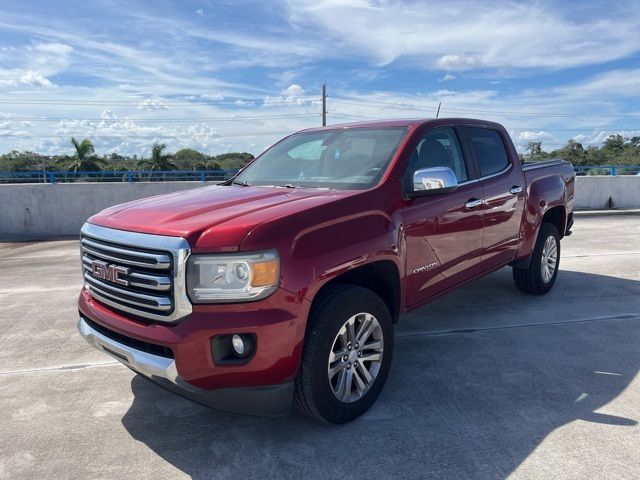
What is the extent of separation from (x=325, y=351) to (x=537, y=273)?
141 inches

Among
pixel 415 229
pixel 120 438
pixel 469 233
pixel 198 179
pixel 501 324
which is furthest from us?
pixel 198 179

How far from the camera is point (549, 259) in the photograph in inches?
226

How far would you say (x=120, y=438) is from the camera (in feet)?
9.84

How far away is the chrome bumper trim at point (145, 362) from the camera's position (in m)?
2.56

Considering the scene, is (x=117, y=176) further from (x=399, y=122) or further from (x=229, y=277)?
(x=229, y=277)

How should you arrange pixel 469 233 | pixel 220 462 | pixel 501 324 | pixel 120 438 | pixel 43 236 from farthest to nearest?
pixel 43 236 < pixel 501 324 < pixel 469 233 < pixel 120 438 < pixel 220 462

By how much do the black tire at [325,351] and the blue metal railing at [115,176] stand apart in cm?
1010

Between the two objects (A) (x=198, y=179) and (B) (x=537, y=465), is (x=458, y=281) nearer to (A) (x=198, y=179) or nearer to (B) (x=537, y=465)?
(B) (x=537, y=465)

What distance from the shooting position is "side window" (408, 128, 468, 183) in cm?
377

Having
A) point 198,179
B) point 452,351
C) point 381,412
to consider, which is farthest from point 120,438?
point 198,179

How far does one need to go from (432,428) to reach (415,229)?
1.30 m

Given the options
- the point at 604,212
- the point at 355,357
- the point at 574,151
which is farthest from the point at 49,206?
the point at 574,151

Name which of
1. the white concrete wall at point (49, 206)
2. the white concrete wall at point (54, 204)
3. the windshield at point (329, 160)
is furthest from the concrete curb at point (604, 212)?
the white concrete wall at point (49, 206)

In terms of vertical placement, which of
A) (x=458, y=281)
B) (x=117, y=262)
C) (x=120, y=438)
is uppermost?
(x=117, y=262)
